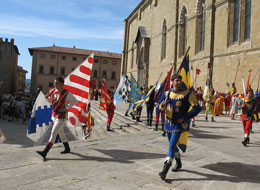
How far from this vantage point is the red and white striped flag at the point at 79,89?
19.5 ft

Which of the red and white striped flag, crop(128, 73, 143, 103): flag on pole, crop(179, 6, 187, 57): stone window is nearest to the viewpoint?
the red and white striped flag

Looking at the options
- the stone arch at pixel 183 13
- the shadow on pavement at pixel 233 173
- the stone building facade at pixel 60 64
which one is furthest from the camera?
the stone building facade at pixel 60 64

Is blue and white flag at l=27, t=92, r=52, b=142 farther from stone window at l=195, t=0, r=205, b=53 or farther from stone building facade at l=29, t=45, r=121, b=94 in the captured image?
stone building facade at l=29, t=45, r=121, b=94

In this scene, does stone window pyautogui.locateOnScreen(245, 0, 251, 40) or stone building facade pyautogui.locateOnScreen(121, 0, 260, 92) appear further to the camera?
stone window pyautogui.locateOnScreen(245, 0, 251, 40)

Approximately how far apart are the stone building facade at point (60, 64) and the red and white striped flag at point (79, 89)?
5576cm

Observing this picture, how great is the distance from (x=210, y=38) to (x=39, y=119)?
17.2 meters

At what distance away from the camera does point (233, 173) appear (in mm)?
4336

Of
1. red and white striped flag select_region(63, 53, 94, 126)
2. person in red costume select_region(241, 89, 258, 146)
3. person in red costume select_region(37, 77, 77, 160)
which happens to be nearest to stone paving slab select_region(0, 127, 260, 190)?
person in red costume select_region(37, 77, 77, 160)

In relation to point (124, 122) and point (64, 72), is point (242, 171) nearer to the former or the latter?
point (124, 122)

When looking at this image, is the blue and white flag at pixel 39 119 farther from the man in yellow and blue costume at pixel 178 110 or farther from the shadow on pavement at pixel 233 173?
the shadow on pavement at pixel 233 173

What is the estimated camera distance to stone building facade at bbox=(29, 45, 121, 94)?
62812 millimetres

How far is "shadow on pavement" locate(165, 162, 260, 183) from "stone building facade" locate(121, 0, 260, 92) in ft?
35.1

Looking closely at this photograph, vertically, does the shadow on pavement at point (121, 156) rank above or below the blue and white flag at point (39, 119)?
below

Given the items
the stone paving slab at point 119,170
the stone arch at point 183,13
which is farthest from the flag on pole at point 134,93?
the stone arch at point 183,13
